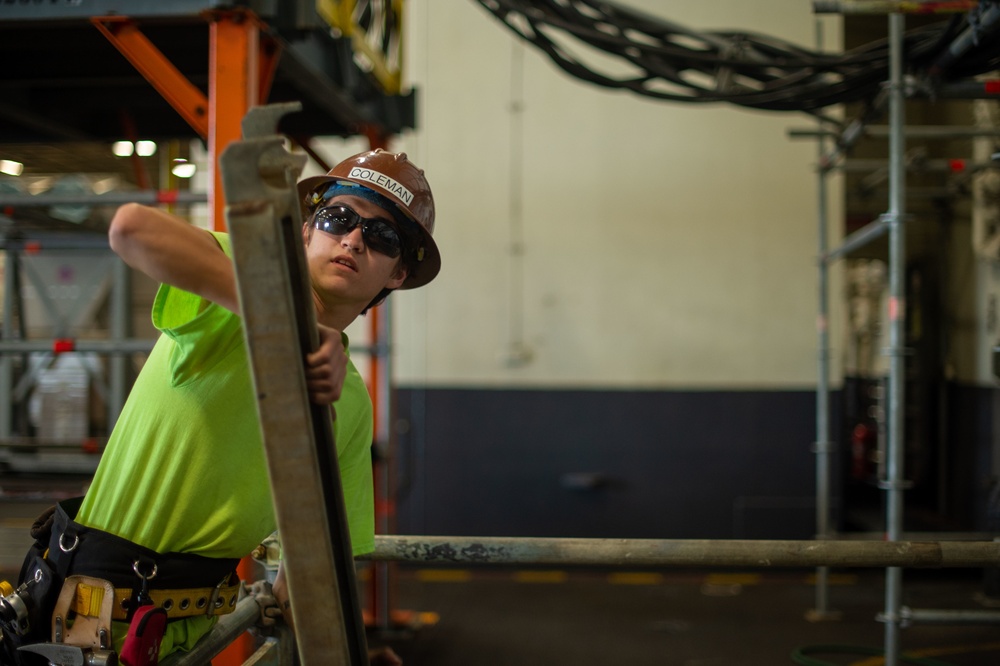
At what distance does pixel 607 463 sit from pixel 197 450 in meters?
6.23

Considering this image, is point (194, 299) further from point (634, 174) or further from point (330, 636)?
point (634, 174)

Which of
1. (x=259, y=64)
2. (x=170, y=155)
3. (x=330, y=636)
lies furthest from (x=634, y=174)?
(x=330, y=636)

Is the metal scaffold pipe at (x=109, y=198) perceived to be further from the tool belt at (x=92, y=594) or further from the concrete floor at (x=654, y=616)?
the concrete floor at (x=654, y=616)

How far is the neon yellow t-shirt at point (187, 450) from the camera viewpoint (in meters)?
1.58

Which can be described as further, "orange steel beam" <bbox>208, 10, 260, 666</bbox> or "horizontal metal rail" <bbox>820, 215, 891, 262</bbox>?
"horizontal metal rail" <bbox>820, 215, 891, 262</bbox>

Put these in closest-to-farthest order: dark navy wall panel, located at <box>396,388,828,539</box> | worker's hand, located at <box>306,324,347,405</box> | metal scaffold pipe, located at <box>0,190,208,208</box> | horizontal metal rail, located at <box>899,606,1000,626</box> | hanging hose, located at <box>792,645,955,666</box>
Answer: worker's hand, located at <box>306,324,347,405</box> < metal scaffold pipe, located at <box>0,190,208,208</box> < horizontal metal rail, located at <box>899,606,1000,626</box> < hanging hose, located at <box>792,645,955,666</box> < dark navy wall panel, located at <box>396,388,828,539</box>

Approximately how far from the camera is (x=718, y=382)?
7559 mm

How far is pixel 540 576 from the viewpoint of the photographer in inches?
290

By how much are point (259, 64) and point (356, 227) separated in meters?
1.87

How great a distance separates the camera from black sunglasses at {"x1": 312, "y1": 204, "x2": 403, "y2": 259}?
1.84 meters

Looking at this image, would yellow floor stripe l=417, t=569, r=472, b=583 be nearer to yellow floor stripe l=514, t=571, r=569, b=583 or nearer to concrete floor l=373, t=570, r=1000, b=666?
concrete floor l=373, t=570, r=1000, b=666

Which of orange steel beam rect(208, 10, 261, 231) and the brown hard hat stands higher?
orange steel beam rect(208, 10, 261, 231)

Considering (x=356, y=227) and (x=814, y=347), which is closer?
(x=356, y=227)

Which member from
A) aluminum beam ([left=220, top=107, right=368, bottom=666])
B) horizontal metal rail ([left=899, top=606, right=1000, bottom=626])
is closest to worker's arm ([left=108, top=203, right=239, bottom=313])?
aluminum beam ([left=220, top=107, right=368, bottom=666])
